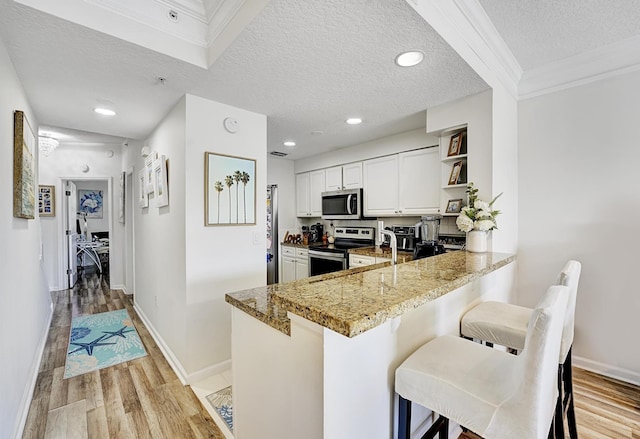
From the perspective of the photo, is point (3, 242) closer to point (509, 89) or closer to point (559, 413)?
point (559, 413)

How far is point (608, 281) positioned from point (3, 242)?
4103mm

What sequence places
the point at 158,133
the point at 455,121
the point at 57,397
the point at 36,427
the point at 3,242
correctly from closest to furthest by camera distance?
the point at 3,242 → the point at 36,427 → the point at 57,397 → the point at 455,121 → the point at 158,133

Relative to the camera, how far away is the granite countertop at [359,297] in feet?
2.60

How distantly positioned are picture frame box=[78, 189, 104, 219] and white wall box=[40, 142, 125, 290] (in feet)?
8.41

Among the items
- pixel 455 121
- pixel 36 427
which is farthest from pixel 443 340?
pixel 36 427

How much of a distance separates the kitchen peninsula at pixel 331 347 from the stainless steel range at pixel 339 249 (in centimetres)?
213

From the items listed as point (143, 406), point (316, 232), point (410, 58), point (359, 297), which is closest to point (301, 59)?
point (410, 58)

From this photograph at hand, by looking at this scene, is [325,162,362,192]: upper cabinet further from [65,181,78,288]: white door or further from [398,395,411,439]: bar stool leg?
[65,181,78,288]: white door

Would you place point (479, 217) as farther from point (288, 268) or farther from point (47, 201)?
point (47, 201)

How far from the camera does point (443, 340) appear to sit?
1288 millimetres

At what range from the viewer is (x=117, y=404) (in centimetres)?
198

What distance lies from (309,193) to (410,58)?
311cm

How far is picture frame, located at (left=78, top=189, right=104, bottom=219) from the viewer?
7007mm

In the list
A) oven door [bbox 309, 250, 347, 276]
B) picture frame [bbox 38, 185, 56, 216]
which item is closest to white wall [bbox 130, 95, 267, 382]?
oven door [bbox 309, 250, 347, 276]
